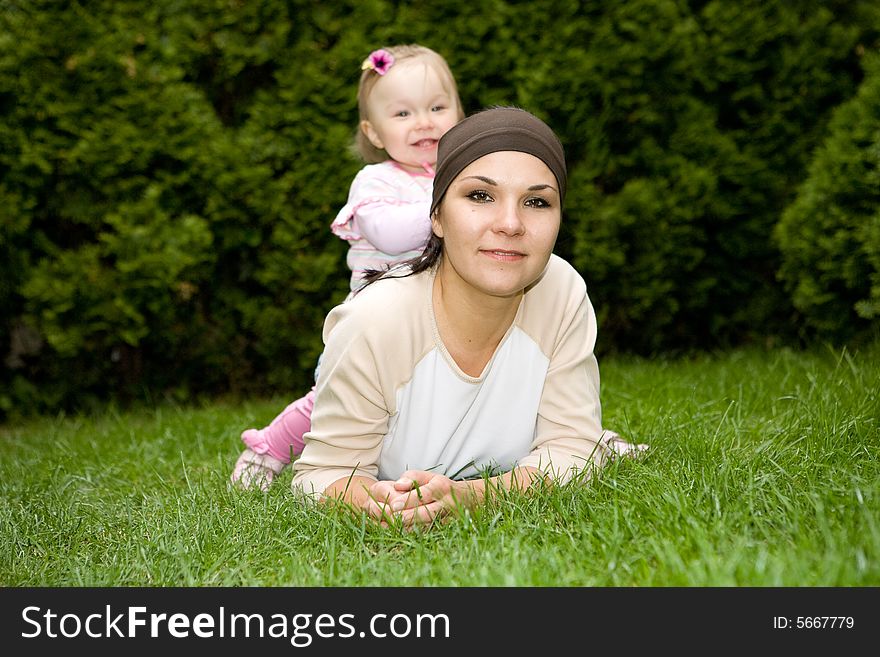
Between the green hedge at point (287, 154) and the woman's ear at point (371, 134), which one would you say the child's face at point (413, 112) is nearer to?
the woman's ear at point (371, 134)

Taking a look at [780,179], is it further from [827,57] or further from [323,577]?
[323,577]

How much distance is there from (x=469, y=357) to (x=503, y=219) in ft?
1.61

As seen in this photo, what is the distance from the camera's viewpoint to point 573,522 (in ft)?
8.62

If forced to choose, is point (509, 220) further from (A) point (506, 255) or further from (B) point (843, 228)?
(B) point (843, 228)

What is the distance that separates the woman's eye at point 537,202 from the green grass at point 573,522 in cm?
81

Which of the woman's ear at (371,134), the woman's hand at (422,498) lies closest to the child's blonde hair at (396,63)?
the woman's ear at (371,134)

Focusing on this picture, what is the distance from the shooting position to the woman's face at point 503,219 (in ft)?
8.80

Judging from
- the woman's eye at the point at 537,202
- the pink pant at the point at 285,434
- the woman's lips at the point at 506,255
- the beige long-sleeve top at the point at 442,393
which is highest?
the woman's eye at the point at 537,202

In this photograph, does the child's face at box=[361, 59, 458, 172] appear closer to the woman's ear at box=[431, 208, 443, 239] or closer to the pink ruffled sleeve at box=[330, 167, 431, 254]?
the pink ruffled sleeve at box=[330, 167, 431, 254]

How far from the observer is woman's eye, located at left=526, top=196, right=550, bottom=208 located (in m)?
2.73

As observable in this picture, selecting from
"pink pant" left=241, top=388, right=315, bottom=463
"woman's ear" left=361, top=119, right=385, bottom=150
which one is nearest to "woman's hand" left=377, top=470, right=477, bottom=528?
"pink pant" left=241, top=388, right=315, bottom=463

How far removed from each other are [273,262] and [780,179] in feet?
9.72

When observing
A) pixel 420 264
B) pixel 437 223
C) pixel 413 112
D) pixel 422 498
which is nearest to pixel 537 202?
pixel 437 223

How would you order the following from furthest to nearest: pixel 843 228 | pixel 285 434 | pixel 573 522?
pixel 843 228 → pixel 285 434 → pixel 573 522
